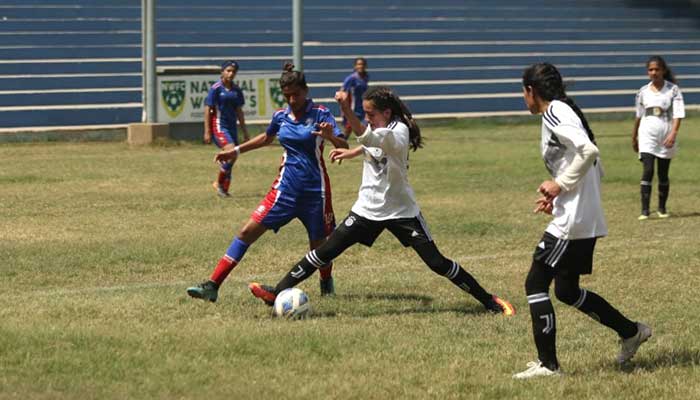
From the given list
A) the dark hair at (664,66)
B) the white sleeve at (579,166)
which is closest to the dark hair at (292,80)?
the white sleeve at (579,166)

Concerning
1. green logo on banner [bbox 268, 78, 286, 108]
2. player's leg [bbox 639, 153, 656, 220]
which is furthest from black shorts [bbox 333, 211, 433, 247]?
green logo on banner [bbox 268, 78, 286, 108]

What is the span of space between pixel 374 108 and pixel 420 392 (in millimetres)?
2531

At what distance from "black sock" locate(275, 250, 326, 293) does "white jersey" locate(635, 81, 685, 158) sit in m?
7.25

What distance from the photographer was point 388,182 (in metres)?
9.27

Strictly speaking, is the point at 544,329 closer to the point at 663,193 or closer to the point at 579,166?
the point at 579,166

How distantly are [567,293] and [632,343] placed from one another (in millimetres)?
555

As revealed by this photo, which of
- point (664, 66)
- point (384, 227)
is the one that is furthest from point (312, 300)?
point (664, 66)

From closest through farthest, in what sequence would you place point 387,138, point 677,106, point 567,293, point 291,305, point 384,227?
point 567,293
point 387,138
point 291,305
point 384,227
point 677,106

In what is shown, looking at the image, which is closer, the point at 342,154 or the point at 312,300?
the point at 342,154

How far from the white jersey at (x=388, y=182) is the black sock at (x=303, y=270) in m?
0.48

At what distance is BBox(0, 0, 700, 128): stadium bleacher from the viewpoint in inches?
1175

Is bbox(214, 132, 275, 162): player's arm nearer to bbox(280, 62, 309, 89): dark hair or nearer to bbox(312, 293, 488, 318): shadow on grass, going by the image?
bbox(280, 62, 309, 89): dark hair

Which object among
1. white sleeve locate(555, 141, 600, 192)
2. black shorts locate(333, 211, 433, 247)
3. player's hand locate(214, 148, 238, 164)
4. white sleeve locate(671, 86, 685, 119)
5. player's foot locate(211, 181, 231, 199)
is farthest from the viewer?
player's foot locate(211, 181, 231, 199)

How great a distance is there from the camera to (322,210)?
33.2 ft
